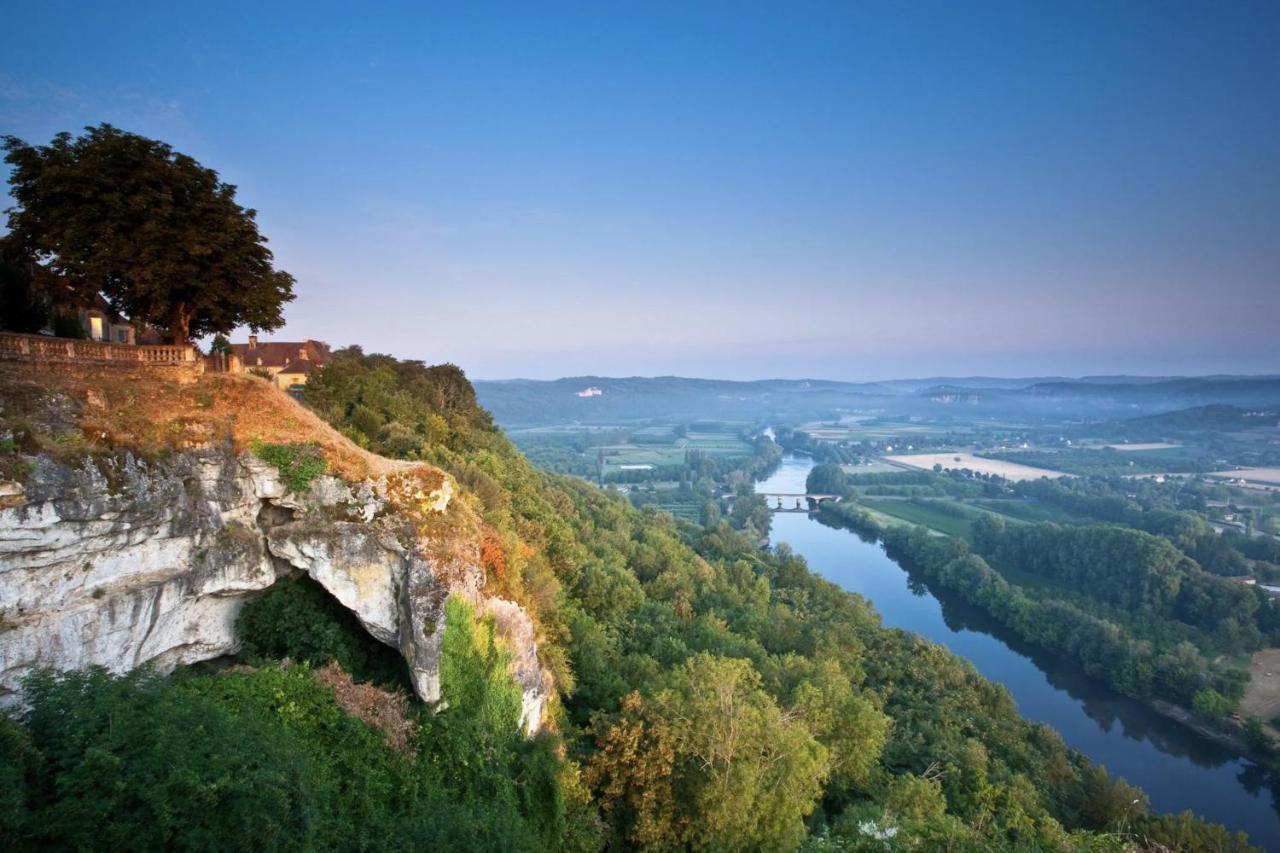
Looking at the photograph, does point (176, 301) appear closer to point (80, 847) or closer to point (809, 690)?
point (80, 847)

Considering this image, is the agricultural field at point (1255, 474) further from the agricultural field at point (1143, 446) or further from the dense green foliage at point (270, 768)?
the dense green foliage at point (270, 768)

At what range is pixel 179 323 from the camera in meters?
18.4

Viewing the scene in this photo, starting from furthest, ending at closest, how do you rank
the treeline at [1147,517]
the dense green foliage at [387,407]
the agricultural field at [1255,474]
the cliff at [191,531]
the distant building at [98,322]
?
the agricultural field at [1255,474] → the treeline at [1147,517] → the dense green foliage at [387,407] → the distant building at [98,322] → the cliff at [191,531]

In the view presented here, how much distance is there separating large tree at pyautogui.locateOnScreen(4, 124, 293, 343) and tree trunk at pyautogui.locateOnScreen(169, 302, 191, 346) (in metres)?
0.04

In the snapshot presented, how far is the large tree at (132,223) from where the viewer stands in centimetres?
1571

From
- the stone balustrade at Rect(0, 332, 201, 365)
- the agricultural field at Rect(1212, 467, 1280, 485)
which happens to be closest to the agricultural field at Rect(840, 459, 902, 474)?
the agricultural field at Rect(1212, 467, 1280, 485)

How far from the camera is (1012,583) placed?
6844 cm

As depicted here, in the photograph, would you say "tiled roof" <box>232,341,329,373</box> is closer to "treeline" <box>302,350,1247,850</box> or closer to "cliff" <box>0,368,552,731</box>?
"treeline" <box>302,350,1247,850</box>

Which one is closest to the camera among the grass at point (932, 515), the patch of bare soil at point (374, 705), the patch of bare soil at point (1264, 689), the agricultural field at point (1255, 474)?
the patch of bare soil at point (374, 705)

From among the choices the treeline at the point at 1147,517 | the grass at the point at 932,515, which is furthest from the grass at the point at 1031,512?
the grass at the point at 932,515

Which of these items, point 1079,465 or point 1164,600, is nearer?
point 1164,600

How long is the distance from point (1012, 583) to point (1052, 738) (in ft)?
138

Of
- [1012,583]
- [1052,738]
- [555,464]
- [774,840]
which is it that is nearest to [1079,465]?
[1012,583]

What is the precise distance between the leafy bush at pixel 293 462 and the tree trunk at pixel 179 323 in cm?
599
